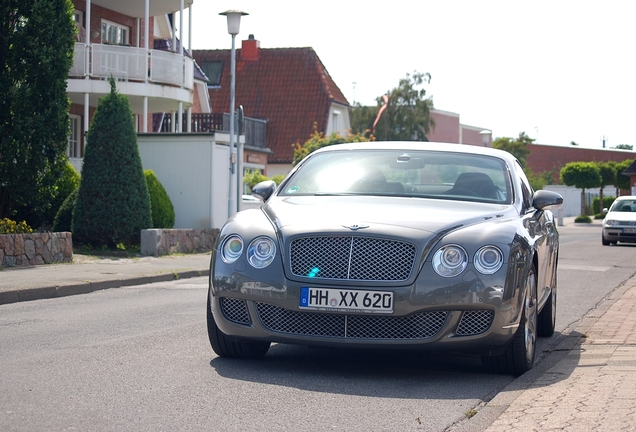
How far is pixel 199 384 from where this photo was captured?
6.21 metres

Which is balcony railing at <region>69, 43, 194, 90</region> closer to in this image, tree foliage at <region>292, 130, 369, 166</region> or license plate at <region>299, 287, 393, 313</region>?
tree foliage at <region>292, 130, 369, 166</region>

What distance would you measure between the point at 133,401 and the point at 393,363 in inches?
87.7

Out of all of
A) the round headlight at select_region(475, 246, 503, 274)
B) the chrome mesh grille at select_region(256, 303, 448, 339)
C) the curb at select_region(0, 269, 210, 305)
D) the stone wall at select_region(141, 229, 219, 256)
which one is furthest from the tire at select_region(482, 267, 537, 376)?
the stone wall at select_region(141, 229, 219, 256)

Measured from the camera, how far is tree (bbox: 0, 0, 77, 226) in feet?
60.5

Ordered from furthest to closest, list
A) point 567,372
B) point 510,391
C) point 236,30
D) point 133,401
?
point 236,30, point 567,372, point 510,391, point 133,401

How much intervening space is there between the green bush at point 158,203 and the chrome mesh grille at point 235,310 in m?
16.1

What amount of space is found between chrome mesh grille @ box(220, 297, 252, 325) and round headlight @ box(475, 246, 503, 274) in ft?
4.99

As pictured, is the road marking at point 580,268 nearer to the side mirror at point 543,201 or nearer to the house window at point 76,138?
the side mirror at point 543,201

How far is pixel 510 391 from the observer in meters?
6.14

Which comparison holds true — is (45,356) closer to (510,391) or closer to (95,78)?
(510,391)

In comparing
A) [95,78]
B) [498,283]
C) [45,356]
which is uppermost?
[95,78]

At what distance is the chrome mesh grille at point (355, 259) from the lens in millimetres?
6359

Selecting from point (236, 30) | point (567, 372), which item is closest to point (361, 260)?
point (567, 372)

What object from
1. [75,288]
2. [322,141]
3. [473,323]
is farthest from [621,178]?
[473,323]
